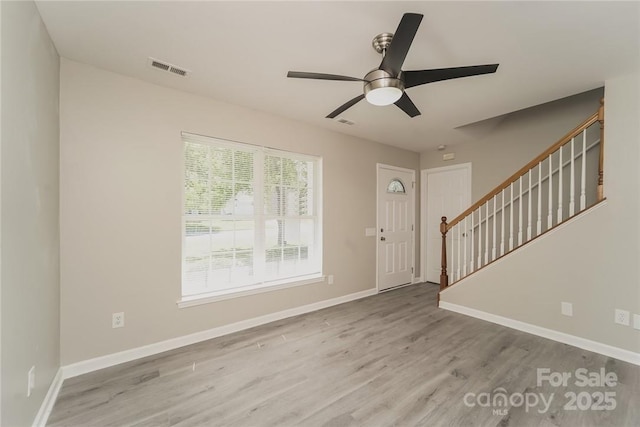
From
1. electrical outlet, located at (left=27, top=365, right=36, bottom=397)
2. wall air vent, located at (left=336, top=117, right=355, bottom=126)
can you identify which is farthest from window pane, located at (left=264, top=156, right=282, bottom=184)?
electrical outlet, located at (left=27, top=365, right=36, bottom=397)

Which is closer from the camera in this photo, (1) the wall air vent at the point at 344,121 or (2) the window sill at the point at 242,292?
(2) the window sill at the point at 242,292

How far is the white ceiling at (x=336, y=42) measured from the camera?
1596 mm

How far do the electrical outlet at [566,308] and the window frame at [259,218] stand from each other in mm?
2597

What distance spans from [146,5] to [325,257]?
300 centimetres

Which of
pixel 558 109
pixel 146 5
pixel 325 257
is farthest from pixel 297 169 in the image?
pixel 558 109

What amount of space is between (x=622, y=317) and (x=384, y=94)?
290 centimetres

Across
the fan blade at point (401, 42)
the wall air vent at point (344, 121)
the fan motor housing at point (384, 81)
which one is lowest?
the fan motor housing at point (384, 81)

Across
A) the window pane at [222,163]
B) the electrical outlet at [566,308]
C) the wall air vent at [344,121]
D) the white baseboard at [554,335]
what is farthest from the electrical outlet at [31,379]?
the electrical outlet at [566,308]

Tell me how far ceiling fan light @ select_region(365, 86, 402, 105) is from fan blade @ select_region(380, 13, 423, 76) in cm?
10

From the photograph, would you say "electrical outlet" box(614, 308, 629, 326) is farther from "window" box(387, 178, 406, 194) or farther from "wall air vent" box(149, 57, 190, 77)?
"wall air vent" box(149, 57, 190, 77)

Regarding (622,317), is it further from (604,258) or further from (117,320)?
(117,320)

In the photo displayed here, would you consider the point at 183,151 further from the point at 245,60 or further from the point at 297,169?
the point at 297,169

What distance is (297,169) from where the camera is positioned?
11.5 ft

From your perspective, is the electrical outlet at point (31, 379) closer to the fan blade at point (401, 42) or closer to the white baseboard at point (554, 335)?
the fan blade at point (401, 42)
